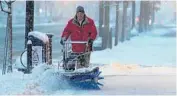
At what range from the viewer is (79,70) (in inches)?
422

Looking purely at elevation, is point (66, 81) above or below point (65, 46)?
below

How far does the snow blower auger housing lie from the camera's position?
1063 centimetres

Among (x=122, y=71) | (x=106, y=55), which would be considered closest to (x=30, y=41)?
(x=122, y=71)

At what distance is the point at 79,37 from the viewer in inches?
453

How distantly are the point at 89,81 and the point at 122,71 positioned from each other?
4250mm

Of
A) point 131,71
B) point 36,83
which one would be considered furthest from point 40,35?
point 131,71

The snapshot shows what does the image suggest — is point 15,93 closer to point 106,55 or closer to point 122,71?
point 122,71

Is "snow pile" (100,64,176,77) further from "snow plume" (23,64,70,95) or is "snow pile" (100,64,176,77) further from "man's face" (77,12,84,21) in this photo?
"snow plume" (23,64,70,95)

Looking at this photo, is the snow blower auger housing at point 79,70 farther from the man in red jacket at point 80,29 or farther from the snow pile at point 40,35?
the snow pile at point 40,35

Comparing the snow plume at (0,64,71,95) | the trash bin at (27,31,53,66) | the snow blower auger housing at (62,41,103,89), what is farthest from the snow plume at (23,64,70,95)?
the trash bin at (27,31,53,66)

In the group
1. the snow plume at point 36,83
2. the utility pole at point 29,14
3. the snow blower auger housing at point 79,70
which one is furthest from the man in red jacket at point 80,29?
the utility pole at point 29,14

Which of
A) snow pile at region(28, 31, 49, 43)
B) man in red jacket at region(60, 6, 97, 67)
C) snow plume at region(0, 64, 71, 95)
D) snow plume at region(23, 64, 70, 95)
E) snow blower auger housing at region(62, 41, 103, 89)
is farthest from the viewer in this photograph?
snow pile at region(28, 31, 49, 43)

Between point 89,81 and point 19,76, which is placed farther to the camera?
point 19,76

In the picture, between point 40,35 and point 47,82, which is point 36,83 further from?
point 40,35
